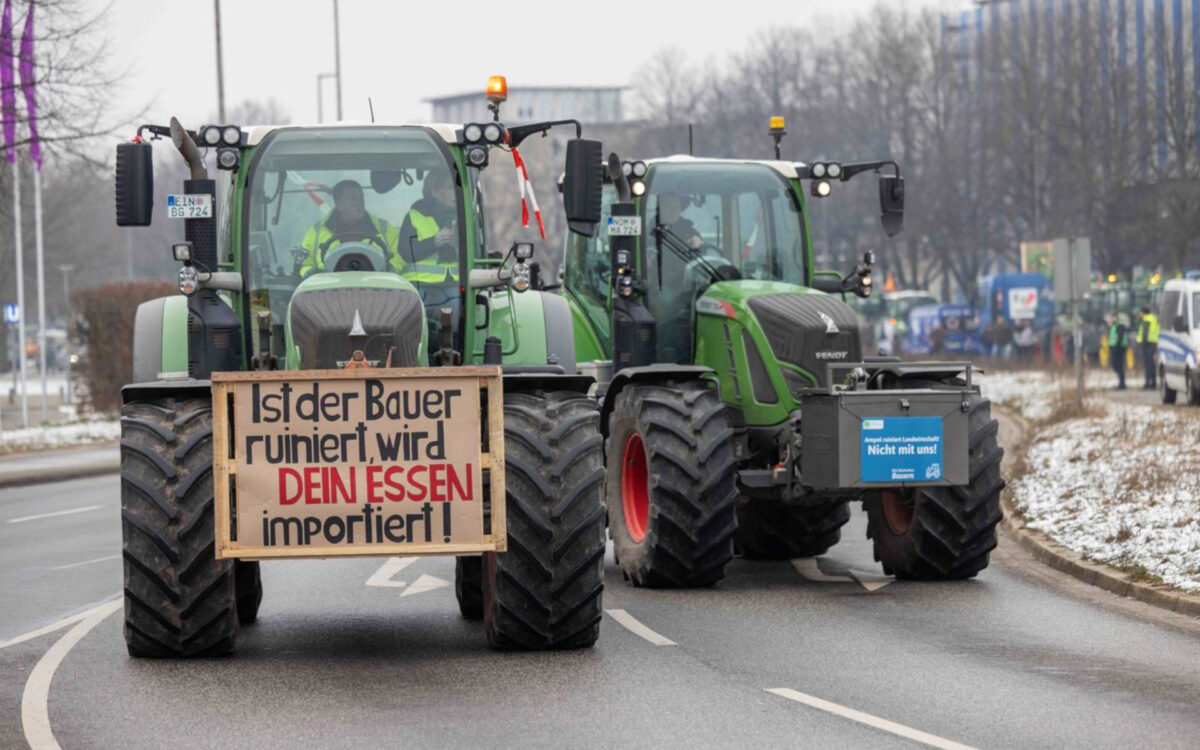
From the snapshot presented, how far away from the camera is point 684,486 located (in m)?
14.7

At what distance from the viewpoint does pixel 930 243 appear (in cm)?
7850

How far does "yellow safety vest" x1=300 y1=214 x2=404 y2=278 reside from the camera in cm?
1308

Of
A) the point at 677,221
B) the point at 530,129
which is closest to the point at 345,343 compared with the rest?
the point at 530,129

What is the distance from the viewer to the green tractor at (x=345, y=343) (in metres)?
11.3

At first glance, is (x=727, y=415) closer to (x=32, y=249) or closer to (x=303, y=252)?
(x=303, y=252)

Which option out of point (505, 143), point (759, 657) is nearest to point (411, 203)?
point (505, 143)

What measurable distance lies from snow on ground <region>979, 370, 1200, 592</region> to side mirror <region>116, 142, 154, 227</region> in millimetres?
7048

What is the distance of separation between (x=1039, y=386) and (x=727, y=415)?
33.2 m

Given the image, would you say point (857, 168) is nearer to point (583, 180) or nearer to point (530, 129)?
point (530, 129)

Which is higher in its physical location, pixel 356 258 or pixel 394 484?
pixel 356 258

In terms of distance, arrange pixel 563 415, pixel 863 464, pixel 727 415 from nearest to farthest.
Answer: pixel 563 415 → pixel 863 464 → pixel 727 415

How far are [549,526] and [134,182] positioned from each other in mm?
3150

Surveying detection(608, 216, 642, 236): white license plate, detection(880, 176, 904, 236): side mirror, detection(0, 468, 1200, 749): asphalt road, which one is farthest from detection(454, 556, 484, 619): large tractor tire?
detection(880, 176, 904, 236): side mirror

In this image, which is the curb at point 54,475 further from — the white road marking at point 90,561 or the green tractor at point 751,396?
the green tractor at point 751,396
